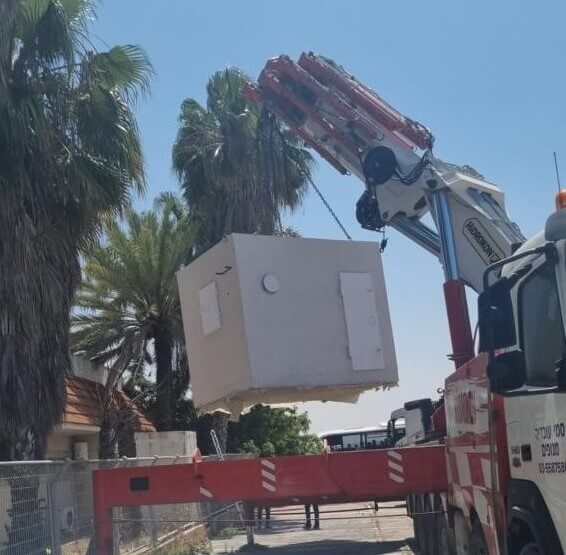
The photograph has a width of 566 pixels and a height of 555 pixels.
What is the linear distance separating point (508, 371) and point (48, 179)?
29.6 feet

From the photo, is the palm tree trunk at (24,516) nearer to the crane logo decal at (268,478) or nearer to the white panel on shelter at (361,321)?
the crane logo decal at (268,478)

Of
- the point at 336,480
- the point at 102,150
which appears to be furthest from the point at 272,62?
the point at 336,480

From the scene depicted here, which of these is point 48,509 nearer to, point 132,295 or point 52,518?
point 52,518

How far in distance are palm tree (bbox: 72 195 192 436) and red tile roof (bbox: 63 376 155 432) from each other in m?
0.62

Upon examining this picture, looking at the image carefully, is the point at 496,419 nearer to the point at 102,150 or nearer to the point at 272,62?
the point at 272,62

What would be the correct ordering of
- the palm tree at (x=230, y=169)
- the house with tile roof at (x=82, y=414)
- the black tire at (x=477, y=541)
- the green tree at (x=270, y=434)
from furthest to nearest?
the green tree at (x=270, y=434)
the palm tree at (x=230, y=169)
the house with tile roof at (x=82, y=414)
the black tire at (x=477, y=541)

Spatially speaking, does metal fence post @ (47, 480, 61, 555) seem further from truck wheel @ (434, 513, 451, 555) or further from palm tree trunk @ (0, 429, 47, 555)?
truck wheel @ (434, 513, 451, 555)

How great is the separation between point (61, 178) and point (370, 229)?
4.51 m

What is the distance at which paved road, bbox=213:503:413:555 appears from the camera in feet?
50.8

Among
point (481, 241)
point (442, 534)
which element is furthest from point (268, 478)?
point (481, 241)

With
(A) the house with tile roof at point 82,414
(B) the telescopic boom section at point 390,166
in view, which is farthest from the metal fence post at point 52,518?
(A) the house with tile roof at point 82,414

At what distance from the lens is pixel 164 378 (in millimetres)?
25359

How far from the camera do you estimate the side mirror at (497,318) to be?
17.3 ft

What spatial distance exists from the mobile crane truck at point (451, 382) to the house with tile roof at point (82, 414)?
8.85 meters
